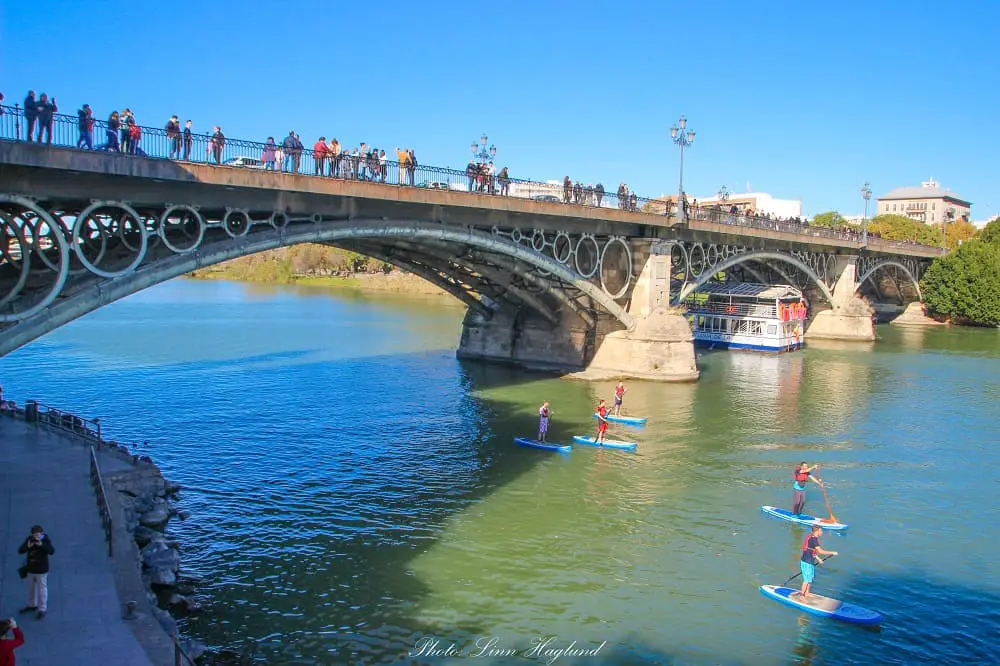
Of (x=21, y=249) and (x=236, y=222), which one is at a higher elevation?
(x=236, y=222)

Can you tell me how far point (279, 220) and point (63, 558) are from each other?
1277cm

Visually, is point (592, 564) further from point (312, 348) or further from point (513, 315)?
point (312, 348)

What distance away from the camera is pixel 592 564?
15.8 meters

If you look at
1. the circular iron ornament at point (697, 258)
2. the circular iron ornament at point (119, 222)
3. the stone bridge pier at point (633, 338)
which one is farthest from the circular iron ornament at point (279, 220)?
the circular iron ornament at point (697, 258)

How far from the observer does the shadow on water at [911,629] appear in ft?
41.2

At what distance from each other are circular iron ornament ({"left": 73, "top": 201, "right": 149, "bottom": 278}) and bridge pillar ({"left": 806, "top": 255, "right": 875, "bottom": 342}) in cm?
5350

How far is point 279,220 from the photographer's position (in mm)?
23125

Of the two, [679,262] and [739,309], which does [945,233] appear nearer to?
[739,309]

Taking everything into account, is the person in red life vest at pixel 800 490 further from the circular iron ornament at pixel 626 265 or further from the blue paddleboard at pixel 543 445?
the circular iron ornament at pixel 626 265

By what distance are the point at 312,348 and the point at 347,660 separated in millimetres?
36544

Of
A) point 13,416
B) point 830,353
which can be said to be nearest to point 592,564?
point 13,416

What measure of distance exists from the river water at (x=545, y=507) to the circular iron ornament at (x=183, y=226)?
577 cm

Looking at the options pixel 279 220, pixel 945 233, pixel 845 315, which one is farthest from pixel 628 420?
pixel 945 233

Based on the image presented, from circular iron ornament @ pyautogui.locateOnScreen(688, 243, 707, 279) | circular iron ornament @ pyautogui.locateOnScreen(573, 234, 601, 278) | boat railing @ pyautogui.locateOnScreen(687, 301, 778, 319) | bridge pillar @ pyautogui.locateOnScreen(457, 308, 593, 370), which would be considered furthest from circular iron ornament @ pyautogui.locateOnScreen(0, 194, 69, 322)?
boat railing @ pyautogui.locateOnScreen(687, 301, 778, 319)
